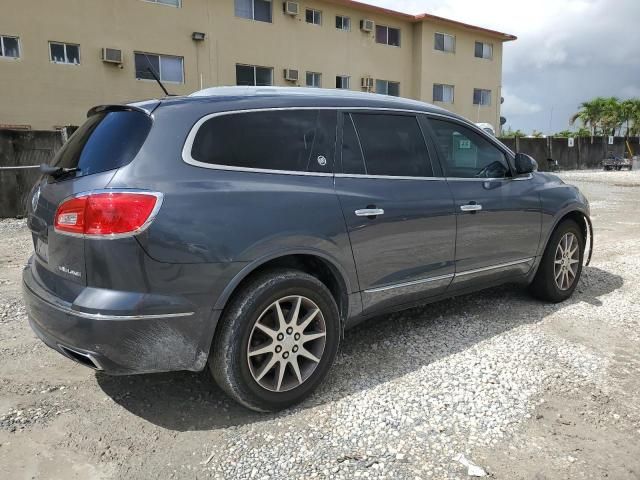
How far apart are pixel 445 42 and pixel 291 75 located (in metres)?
10.2

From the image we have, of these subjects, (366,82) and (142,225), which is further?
(366,82)

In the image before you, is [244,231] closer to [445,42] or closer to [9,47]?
[9,47]

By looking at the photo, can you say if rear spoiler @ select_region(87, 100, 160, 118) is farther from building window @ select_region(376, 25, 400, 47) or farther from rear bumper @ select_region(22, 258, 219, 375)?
building window @ select_region(376, 25, 400, 47)

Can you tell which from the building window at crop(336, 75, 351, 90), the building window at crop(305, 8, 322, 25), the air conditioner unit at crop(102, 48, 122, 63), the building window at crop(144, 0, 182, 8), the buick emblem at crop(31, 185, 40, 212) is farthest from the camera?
the building window at crop(336, 75, 351, 90)

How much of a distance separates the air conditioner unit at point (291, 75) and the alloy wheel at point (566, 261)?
59.2 ft

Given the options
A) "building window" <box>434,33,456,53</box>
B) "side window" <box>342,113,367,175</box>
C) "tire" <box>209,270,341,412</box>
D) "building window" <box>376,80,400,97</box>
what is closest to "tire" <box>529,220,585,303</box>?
"side window" <box>342,113,367,175</box>

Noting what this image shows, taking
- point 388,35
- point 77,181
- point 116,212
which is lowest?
point 116,212

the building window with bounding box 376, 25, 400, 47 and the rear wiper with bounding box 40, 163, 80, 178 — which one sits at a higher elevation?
the building window with bounding box 376, 25, 400, 47

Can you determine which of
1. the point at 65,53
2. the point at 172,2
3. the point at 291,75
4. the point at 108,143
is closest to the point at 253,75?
the point at 291,75

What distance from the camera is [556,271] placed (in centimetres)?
494

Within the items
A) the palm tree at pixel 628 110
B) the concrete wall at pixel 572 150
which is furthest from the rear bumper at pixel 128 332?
the palm tree at pixel 628 110

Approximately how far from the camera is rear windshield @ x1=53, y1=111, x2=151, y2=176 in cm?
275

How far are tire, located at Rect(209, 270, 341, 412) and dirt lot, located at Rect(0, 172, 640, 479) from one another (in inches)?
6.9

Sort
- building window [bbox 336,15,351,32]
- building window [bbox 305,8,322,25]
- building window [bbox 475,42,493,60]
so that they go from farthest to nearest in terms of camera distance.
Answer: building window [bbox 475,42,493,60], building window [bbox 336,15,351,32], building window [bbox 305,8,322,25]
